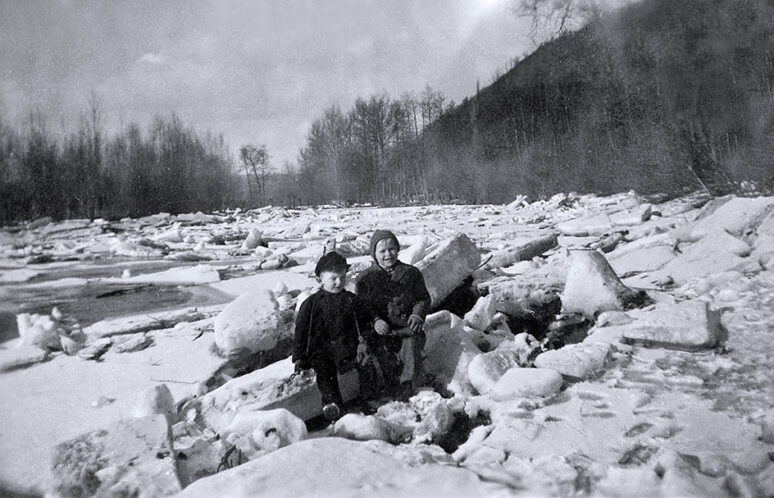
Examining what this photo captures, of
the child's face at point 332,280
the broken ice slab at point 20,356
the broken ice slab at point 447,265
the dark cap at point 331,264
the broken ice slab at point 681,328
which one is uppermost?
the dark cap at point 331,264

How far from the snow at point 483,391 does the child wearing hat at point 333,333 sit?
0.27 ft

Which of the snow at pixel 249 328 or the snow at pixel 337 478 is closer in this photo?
the snow at pixel 337 478

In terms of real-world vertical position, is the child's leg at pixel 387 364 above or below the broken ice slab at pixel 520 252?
below

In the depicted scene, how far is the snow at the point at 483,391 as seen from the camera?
1183 millimetres

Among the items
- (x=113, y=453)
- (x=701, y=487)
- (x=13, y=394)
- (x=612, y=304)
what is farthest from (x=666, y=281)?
(x=13, y=394)

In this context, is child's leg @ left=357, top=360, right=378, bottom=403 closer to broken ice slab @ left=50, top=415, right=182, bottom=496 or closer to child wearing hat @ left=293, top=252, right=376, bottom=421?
child wearing hat @ left=293, top=252, right=376, bottom=421

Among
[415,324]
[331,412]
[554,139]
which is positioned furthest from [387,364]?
[554,139]

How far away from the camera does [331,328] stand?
205 cm

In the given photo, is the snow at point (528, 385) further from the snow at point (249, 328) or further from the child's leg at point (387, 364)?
the snow at point (249, 328)

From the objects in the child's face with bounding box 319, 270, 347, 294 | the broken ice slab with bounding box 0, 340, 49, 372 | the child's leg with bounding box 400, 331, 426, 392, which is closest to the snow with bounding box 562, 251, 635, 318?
the child's leg with bounding box 400, 331, 426, 392

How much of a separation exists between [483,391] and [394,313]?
61cm

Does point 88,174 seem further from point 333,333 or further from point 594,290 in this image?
point 594,290

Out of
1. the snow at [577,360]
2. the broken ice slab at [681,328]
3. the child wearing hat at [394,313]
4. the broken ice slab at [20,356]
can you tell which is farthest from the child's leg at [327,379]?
the broken ice slab at [20,356]

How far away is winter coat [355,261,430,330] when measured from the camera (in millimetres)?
2260
